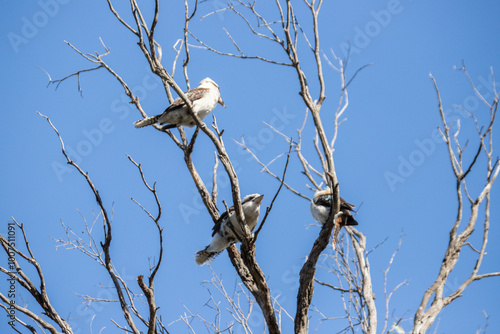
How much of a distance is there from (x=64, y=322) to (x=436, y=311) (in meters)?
3.21

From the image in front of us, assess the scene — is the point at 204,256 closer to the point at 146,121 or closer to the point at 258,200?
the point at 258,200

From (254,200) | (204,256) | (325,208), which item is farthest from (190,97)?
(325,208)

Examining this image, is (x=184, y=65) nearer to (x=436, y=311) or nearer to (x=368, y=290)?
(x=368, y=290)

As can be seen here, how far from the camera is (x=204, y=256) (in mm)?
5371

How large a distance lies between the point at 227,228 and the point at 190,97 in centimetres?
168

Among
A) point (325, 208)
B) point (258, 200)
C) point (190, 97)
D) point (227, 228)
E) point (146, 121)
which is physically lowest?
point (227, 228)

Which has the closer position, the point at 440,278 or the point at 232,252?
the point at 440,278

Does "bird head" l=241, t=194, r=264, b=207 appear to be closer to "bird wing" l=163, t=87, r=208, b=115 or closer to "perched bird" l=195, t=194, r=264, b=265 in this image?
"perched bird" l=195, t=194, r=264, b=265

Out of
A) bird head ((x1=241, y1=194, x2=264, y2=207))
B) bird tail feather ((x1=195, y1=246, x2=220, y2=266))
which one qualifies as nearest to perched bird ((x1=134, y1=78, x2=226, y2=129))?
bird head ((x1=241, y1=194, x2=264, y2=207))

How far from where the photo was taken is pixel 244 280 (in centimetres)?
475

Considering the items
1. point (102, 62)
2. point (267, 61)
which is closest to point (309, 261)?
point (267, 61)

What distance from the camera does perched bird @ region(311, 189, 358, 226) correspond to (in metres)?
5.36

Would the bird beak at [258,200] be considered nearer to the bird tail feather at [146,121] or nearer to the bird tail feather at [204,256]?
the bird tail feather at [204,256]

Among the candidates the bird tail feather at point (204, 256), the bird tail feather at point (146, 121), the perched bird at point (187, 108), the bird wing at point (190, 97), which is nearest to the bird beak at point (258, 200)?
the bird tail feather at point (204, 256)
